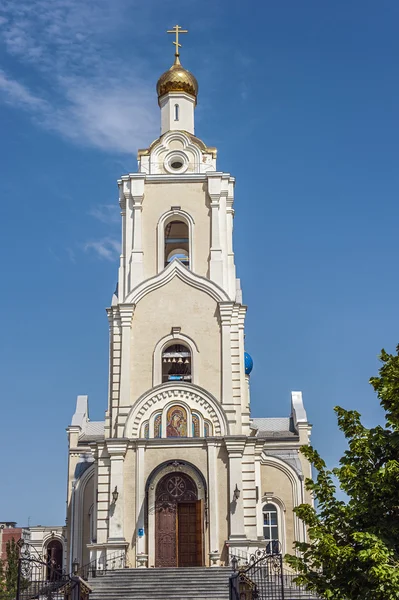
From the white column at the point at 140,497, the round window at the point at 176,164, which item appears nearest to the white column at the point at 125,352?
the white column at the point at 140,497

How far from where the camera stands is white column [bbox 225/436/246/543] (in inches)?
936

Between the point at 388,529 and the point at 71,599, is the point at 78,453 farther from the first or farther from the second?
the point at 388,529

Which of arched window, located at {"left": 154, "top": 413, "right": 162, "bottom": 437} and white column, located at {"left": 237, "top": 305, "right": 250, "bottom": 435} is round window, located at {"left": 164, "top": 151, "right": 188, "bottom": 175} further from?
arched window, located at {"left": 154, "top": 413, "right": 162, "bottom": 437}

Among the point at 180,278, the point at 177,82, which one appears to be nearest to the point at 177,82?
the point at 177,82

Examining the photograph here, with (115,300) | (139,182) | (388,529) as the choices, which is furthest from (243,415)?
(388,529)

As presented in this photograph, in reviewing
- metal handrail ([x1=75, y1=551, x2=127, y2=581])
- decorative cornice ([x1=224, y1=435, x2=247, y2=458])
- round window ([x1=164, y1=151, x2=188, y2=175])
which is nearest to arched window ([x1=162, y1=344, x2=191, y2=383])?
decorative cornice ([x1=224, y1=435, x2=247, y2=458])

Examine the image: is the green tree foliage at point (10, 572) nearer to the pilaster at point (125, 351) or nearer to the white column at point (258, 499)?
the pilaster at point (125, 351)

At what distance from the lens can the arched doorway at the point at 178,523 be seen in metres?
23.8

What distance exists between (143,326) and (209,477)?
5245 millimetres

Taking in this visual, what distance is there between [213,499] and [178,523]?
1202 mm

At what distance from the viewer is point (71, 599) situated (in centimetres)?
1759

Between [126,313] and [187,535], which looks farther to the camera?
[126,313]

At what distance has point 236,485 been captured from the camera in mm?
24203

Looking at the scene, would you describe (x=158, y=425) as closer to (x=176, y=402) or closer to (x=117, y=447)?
(x=176, y=402)
